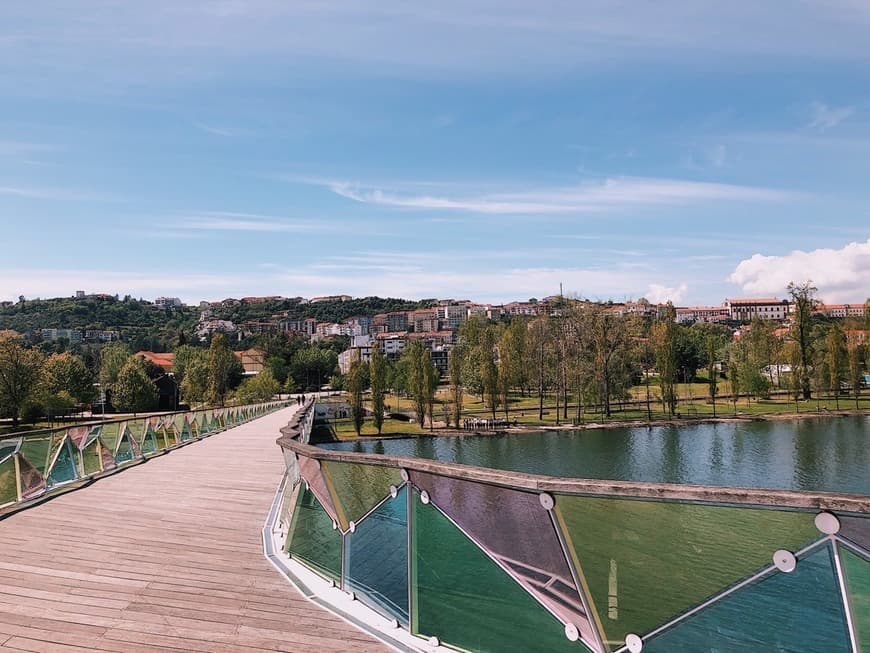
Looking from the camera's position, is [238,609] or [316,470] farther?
[316,470]

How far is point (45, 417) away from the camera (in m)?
53.1

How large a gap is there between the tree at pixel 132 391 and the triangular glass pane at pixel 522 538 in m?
58.4

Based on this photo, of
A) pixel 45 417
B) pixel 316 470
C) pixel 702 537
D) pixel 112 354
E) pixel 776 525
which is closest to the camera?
pixel 776 525

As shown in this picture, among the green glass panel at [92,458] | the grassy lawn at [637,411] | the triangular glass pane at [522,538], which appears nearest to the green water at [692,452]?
the grassy lawn at [637,411]

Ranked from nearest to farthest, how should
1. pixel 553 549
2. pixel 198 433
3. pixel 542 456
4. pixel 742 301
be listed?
pixel 553 549 → pixel 198 433 → pixel 542 456 → pixel 742 301

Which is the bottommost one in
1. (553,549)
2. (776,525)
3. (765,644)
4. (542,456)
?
(542,456)

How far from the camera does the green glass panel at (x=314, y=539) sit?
13.8 ft

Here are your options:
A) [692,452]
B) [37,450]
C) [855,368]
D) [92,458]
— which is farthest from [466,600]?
[855,368]

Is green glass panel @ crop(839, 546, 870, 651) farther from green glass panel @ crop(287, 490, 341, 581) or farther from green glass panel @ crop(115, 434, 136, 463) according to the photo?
green glass panel @ crop(115, 434, 136, 463)

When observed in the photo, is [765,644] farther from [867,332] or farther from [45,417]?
[867,332]

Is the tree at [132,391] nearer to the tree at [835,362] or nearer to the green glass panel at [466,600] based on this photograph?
the green glass panel at [466,600]

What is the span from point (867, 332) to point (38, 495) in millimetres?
66925

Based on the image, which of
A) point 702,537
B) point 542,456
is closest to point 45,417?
point 542,456

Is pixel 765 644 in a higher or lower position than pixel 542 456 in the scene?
higher
